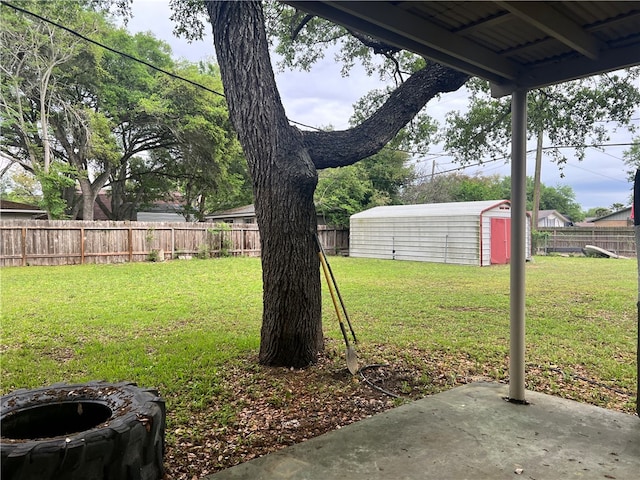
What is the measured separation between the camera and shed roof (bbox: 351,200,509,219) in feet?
Result: 42.4

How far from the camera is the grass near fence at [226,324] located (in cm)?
361

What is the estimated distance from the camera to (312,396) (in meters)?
3.08

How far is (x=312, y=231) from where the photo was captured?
12.3 ft

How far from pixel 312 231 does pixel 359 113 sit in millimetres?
3952

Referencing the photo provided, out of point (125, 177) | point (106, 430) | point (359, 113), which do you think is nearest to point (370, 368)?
point (106, 430)

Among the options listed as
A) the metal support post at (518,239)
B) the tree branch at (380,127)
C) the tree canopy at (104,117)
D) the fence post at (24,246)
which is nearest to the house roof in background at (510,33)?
the metal support post at (518,239)

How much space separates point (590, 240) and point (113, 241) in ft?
60.2

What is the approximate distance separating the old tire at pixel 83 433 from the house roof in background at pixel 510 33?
1914mm

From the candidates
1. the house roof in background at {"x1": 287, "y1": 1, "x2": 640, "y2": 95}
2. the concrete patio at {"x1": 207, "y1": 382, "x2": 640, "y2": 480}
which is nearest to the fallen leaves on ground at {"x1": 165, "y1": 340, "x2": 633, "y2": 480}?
the concrete patio at {"x1": 207, "y1": 382, "x2": 640, "y2": 480}

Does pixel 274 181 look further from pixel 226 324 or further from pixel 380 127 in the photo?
pixel 226 324

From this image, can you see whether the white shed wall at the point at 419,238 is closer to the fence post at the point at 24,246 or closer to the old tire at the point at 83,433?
the fence post at the point at 24,246

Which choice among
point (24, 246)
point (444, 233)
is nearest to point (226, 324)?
point (24, 246)

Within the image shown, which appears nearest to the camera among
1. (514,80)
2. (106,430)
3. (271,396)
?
(106,430)

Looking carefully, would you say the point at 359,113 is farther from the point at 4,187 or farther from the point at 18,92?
the point at 4,187
